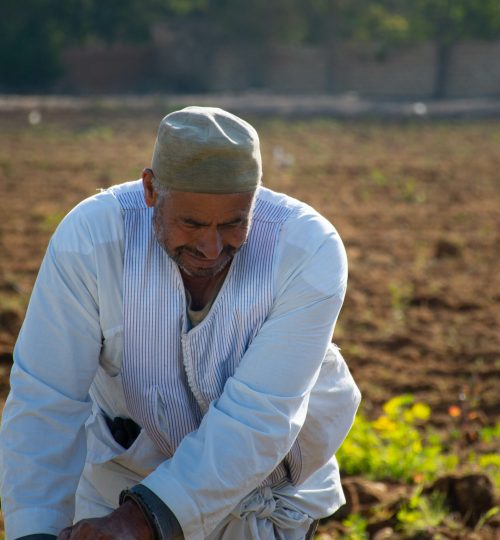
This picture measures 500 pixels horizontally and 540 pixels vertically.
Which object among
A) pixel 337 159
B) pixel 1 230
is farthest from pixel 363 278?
pixel 337 159

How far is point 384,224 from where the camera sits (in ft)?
33.3

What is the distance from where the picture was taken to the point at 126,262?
8.39 ft

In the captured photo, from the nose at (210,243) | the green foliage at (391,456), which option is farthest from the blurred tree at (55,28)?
the nose at (210,243)

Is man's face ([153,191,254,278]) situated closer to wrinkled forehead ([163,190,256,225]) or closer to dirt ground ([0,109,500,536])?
wrinkled forehead ([163,190,256,225])

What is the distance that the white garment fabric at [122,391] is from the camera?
237cm

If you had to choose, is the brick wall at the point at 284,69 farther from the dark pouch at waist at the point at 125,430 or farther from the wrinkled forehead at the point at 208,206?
the wrinkled forehead at the point at 208,206

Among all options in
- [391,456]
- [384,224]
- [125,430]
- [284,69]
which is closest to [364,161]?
[384,224]

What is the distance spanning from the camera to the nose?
246cm

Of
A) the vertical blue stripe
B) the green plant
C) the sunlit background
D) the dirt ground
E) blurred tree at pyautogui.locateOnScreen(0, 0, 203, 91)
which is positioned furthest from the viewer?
blurred tree at pyautogui.locateOnScreen(0, 0, 203, 91)

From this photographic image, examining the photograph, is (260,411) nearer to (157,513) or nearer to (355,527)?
(157,513)

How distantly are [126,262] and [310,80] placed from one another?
35.0 meters

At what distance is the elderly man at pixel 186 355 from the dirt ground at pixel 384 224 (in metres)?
2.33

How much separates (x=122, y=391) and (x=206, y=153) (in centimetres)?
68

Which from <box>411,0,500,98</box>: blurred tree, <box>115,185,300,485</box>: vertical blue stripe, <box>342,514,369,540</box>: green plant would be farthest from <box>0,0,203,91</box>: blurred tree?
<box>115,185,300,485</box>: vertical blue stripe
